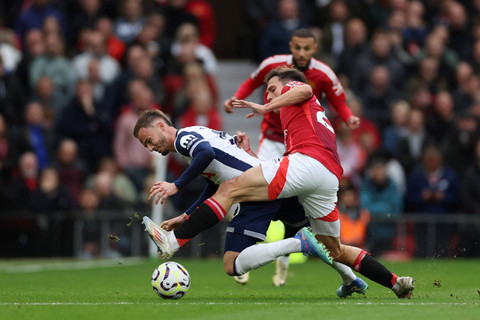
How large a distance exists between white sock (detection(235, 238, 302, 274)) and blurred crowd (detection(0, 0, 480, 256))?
729 centimetres

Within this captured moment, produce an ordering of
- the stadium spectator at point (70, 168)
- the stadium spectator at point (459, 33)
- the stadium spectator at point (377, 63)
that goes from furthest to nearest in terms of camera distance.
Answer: the stadium spectator at point (459, 33)
the stadium spectator at point (377, 63)
the stadium spectator at point (70, 168)

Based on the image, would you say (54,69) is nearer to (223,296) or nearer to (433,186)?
(433,186)

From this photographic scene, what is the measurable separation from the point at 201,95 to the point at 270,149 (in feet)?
19.1

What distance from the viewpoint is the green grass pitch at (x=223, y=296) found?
25.0 feet

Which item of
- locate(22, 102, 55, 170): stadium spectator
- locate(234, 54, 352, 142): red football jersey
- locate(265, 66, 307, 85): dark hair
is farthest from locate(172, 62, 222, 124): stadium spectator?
locate(265, 66, 307, 85): dark hair

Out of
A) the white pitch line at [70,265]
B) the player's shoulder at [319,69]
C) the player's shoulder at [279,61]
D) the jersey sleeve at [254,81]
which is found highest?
the player's shoulder at [279,61]

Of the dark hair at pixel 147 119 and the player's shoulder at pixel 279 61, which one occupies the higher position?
the player's shoulder at pixel 279 61

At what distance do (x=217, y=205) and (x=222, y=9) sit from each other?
1361cm

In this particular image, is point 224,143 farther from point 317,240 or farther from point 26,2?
point 26,2

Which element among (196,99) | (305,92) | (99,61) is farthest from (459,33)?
(305,92)

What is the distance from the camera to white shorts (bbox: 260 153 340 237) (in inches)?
342

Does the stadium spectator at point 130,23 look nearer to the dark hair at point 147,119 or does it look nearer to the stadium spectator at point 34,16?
the stadium spectator at point 34,16

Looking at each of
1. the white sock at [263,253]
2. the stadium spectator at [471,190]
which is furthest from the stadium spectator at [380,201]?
the white sock at [263,253]

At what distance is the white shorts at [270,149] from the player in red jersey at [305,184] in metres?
2.07
